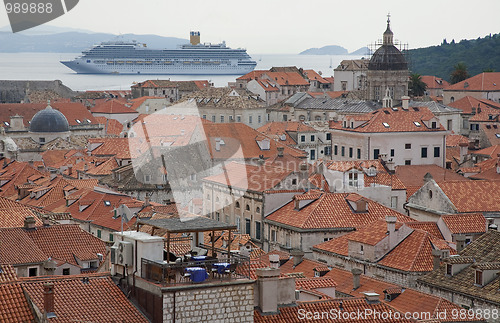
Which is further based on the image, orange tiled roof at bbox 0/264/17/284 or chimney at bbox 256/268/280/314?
orange tiled roof at bbox 0/264/17/284

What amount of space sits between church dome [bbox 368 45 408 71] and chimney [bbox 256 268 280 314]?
203ft

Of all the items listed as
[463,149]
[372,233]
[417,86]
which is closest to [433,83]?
[417,86]

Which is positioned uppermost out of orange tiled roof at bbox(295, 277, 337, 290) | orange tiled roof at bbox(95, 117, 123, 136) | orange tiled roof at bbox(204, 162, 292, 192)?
orange tiled roof at bbox(295, 277, 337, 290)

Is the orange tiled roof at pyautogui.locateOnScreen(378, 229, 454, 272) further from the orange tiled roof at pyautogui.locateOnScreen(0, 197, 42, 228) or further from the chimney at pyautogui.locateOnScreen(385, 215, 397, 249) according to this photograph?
the orange tiled roof at pyautogui.locateOnScreen(0, 197, 42, 228)

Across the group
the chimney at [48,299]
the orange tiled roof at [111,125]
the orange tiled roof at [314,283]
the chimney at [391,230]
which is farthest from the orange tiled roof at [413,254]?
the orange tiled roof at [111,125]

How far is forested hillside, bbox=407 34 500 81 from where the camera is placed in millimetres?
151750

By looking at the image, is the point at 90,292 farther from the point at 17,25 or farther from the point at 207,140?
the point at 207,140

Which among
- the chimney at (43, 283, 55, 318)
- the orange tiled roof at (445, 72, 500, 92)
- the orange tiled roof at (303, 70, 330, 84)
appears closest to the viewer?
the chimney at (43, 283, 55, 318)

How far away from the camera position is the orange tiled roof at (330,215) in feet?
120

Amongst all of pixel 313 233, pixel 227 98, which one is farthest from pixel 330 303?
pixel 227 98

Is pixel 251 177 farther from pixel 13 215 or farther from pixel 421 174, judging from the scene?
pixel 421 174

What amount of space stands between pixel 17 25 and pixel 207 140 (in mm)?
43220

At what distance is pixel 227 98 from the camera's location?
96.1 m

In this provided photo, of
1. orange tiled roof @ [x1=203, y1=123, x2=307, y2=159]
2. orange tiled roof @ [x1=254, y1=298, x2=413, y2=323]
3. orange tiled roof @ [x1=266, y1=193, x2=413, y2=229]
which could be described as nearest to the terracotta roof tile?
orange tiled roof @ [x1=254, y1=298, x2=413, y2=323]
